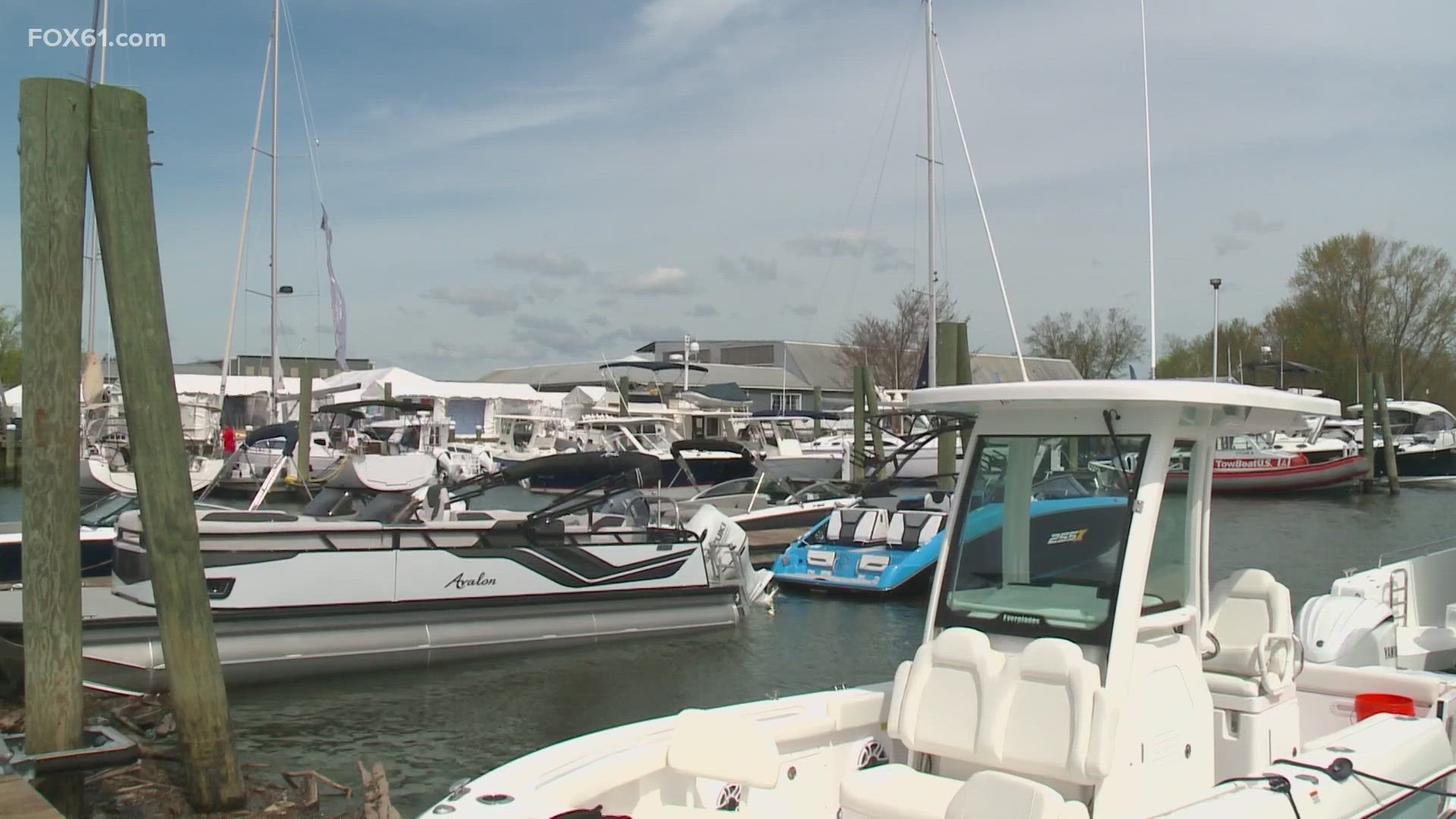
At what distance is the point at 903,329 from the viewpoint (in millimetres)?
68062

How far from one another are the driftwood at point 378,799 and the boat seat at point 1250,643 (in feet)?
15.3

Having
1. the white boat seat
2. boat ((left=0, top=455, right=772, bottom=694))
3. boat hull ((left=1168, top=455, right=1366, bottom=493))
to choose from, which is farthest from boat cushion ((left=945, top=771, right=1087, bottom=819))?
boat hull ((left=1168, top=455, right=1366, bottom=493))

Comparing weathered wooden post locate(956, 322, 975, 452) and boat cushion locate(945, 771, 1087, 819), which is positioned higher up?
weathered wooden post locate(956, 322, 975, 452)

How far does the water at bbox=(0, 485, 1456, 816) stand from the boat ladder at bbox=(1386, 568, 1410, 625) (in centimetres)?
508

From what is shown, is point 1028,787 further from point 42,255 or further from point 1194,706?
point 42,255

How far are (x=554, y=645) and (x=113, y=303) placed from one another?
7591mm

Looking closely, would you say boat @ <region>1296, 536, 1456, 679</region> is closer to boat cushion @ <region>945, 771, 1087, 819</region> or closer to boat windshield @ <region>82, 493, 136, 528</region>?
boat cushion @ <region>945, 771, 1087, 819</region>

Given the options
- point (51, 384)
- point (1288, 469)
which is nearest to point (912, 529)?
point (51, 384)

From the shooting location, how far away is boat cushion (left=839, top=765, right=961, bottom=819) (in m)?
4.68

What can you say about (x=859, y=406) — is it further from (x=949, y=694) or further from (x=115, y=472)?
(x=949, y=694)

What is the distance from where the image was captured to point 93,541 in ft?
45.0

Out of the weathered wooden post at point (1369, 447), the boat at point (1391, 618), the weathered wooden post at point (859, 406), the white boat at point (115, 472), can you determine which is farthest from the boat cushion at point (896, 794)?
the weathered wooden post at point (1369, 447)

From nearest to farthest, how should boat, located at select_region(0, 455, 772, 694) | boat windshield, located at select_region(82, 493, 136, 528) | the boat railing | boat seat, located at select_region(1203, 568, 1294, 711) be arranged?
boat seat, located at select_region(1203, 568, 1294, 711) → the boat railing → boat, located at select_region(0, 455, 772, 694) → boat windshield, located at select_region(82, 493, 136, 528)

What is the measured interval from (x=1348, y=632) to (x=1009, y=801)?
6.54 m
